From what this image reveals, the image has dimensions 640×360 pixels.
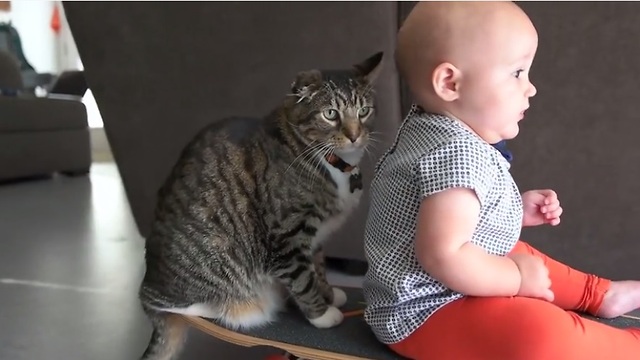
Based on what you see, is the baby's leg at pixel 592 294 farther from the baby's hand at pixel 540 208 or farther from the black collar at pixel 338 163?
the black collar at pixel 338 163

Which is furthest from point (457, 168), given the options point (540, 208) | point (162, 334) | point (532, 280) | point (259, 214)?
point (162, 334)

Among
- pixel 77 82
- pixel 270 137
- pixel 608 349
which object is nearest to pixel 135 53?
pixel 270 137

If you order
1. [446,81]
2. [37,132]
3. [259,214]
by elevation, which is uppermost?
Result: [446,81]

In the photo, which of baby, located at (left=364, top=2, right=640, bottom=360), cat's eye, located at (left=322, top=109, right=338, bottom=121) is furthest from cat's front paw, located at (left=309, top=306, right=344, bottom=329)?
cat's eye, located at (left=322, top=109, right=338, bottom=121)

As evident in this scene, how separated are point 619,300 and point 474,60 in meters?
0.49

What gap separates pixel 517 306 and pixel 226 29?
99 centimetres

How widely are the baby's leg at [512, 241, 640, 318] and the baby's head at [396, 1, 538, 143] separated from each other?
270mm

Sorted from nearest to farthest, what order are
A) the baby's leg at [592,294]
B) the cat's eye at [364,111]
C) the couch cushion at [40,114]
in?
the baby's leg at [592,294] → the cat's eye at [364,111] → the couch cushion at [40,114]

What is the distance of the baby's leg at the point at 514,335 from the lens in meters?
0.77

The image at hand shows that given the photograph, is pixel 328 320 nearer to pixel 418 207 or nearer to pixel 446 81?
pixel 418 207

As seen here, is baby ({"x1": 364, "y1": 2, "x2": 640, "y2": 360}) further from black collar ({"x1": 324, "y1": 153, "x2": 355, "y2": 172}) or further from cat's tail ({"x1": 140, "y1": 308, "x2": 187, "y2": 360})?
cat's tail ({"x1": 140, "y1": 308, "x2": 187, "y2": 360})

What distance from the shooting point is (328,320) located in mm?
1023

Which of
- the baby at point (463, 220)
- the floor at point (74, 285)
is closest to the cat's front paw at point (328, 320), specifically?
the baby at point (463, 220)

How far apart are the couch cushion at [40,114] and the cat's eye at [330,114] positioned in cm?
240
